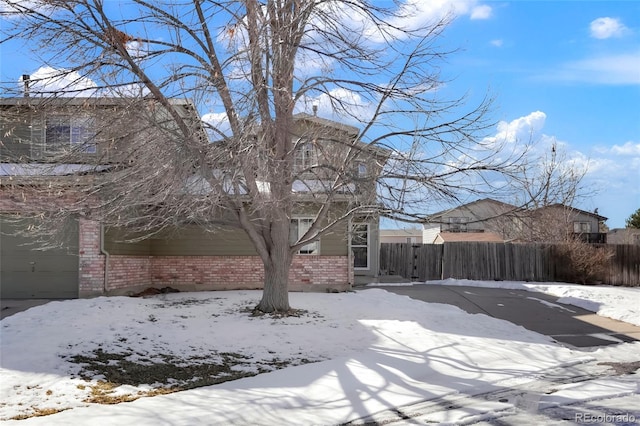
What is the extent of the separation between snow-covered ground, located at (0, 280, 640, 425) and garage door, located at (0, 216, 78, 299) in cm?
190

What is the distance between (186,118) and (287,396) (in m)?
5.50

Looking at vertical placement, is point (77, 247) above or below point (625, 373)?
above

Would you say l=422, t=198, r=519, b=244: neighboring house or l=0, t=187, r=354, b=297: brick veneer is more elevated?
l=422, t=198, r=519, b=244: neighboring house

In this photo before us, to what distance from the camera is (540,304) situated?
15617 mm

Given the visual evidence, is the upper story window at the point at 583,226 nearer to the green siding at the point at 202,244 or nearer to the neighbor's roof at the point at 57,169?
the green siding at the point at 202,244

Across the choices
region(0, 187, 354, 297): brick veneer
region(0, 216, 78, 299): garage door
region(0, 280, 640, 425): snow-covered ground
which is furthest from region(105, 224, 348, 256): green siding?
region(0, 280, 640, 425): snow-covered ground

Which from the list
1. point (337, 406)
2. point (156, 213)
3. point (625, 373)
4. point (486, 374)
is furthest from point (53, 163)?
point (625, 373)

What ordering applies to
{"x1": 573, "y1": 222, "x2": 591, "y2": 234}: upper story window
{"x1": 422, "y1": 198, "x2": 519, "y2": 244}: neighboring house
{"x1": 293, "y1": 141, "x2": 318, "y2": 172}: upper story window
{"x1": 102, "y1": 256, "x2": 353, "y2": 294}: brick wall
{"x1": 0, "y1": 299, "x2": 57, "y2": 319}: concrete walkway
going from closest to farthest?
{"x1": 422, "y1": 198, "x2": 519, "y2": 244}: neighboring house, {"x1": 293, "y1": 141, "x2": 318, "y2": 172}: upper story window, {"x1": 0, "y1": 299, "x2": 57, "y2": 319}: concrete walkway, {"x1": 102, "y1": 256, "x2": 353, "y2": 294}: brick wall, {"x1": 573, "y1": 222, "x2": 591, "y2": 234}: upper story window

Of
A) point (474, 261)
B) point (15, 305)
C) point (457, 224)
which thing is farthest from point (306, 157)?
point (474, 261)

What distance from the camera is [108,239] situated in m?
14.5

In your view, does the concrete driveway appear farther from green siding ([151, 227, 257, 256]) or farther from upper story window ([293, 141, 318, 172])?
upper story window ([293, 141, 318, 172])

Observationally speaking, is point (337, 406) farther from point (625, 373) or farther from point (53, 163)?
point (53, 163)

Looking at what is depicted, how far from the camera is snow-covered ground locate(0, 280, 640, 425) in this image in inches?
239

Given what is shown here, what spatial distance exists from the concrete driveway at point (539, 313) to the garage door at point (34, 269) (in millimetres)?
9130
